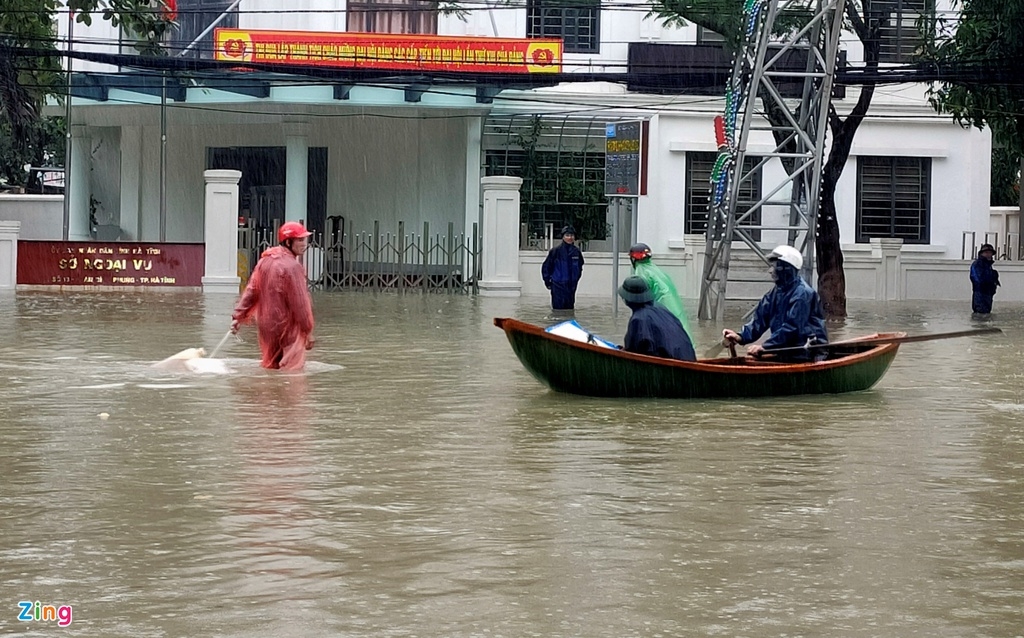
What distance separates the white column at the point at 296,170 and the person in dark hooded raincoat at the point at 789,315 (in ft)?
73.6

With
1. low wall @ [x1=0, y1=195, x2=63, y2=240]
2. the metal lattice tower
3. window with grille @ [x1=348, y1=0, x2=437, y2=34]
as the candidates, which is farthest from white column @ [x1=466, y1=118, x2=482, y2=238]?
low wall @ [x1=0, y1=195, x2=63, y2=240]

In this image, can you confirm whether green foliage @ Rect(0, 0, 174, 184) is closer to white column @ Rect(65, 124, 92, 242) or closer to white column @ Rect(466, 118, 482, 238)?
white column @ Rect(65, 124, 92, 242)

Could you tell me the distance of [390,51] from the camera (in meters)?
34.2

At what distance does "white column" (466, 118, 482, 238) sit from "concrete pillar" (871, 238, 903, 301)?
8.67 m

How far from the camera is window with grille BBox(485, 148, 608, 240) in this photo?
124 ft

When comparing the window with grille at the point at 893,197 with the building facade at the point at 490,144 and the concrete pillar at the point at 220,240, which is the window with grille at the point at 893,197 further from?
the concrete pillar at the point at 220,240

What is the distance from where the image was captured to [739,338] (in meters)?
13.9

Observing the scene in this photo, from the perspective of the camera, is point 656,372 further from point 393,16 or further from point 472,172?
point 393,16

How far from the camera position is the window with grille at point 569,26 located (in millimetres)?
37906

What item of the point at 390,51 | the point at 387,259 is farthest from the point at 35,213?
the point at 390,51

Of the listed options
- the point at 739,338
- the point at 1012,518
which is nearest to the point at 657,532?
the point at 1012,518

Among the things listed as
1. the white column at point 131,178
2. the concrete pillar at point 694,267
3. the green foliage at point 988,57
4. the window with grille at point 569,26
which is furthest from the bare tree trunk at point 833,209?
the white column at point 131,178

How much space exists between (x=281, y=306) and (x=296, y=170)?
2098 cm

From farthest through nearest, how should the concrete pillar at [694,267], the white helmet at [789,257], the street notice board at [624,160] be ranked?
the concrete pillar at [694,267], the street notice board at [624,160], the white helmet at [789,257]
